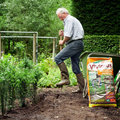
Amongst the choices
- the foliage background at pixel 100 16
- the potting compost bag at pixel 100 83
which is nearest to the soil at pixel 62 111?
the potting compost bag at pixel 100 83

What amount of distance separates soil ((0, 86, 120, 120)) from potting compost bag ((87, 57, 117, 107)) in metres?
→ 0.13

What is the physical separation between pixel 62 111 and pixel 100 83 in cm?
77

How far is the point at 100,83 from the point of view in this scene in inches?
157

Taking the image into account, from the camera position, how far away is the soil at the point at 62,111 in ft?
11.2

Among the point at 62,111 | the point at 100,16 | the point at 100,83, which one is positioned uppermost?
the point at 100,16

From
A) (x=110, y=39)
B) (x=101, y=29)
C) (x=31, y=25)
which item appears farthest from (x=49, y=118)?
(x=31, y=25)

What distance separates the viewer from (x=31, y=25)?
542 inches

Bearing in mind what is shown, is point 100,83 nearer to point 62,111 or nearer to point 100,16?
point 62,111

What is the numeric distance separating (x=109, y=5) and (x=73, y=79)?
416 cm

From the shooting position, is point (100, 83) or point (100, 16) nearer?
point (100, 83)

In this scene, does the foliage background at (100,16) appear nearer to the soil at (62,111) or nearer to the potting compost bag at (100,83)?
the soil at (62,111)

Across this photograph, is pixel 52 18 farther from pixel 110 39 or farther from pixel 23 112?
pixel 23 112

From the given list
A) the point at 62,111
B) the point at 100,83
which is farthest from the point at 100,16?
the point at 62,111

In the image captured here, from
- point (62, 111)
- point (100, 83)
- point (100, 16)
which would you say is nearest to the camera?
point (62, 111)
